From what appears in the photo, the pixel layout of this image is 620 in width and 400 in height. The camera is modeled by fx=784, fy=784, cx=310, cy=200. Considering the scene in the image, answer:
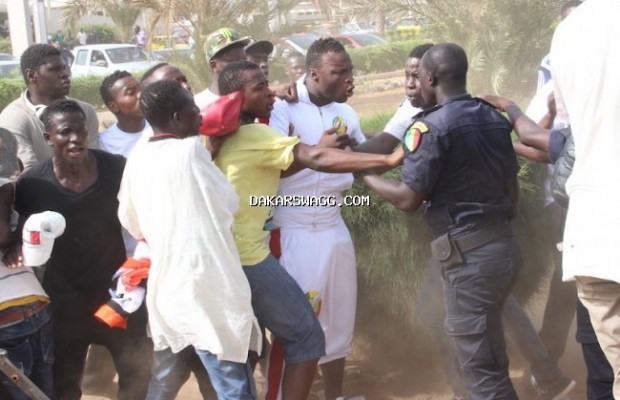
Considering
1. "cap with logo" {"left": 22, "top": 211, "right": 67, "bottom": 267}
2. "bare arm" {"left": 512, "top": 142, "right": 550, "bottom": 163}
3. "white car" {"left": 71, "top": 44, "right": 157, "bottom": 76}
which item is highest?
"bare arm" {"left": 512, "top": 142, "right": 550, "bottom": 163}

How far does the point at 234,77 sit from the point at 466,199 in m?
1.16

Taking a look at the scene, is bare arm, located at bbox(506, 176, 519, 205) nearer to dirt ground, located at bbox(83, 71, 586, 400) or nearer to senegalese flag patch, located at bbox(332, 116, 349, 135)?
senegalese flag patch, located at bbox(332, 116, 349, 135)

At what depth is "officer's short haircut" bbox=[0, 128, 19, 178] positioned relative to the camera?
138 inches

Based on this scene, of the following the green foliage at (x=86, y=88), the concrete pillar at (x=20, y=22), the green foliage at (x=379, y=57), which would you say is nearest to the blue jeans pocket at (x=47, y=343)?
the green foliage at (x=86, y=88)

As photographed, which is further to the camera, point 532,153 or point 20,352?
point 532,153

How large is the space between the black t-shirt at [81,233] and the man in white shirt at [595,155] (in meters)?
2.03

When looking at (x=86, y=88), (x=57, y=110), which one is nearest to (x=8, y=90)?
(x=86, y=88)

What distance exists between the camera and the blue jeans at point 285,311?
10.9ft

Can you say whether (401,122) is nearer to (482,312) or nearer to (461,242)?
(461,242)

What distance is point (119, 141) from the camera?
4.30m

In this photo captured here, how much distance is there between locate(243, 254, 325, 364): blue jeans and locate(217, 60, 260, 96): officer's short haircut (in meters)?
0.79

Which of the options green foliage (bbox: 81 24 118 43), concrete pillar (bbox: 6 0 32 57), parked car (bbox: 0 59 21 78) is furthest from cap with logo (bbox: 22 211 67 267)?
green foliage (bbox: 81 24 118 43)

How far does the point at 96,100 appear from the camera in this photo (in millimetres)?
20531

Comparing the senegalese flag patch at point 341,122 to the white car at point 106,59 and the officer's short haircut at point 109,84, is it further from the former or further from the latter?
the white car at point 106,59
